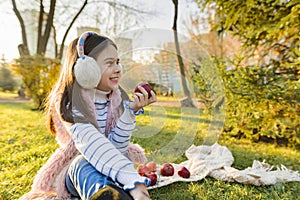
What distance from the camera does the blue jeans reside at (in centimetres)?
105

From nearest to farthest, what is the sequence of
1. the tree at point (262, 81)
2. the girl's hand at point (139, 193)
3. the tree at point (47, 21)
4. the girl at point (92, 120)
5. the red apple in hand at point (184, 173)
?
the girl's hand at point (139, 193) < the girl at point (92, 120) < the red apple in hand at point (184, 173) < the tree at point (262, 81) < the tree at point (47, 21)

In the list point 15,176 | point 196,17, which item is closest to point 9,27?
point 196,17

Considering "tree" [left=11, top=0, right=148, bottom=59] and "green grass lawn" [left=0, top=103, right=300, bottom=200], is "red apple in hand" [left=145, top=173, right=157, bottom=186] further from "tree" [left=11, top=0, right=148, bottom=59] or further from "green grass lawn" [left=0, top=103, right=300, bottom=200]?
"tree" [left=11, top=0, right=148, bottom=59]

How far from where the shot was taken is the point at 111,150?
1091mm

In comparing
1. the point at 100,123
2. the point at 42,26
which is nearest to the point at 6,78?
the point at 42,26

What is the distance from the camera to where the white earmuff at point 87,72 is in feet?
3.84

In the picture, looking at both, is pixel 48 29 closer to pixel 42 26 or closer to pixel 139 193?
pixel 42 26

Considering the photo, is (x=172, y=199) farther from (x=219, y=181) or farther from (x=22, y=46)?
(x=22, y=46)

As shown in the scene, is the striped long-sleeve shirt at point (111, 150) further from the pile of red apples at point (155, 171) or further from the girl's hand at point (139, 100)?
the pile of red apples at point (155, 171)

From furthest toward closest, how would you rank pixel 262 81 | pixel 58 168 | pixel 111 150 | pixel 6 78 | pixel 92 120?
pixel 6 78, pixel 262 81, pixel 58 168, pixel 92 120, pixel 111 150

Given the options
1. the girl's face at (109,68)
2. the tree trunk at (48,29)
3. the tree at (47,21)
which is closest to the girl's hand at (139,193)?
the girl's face at (109,68)

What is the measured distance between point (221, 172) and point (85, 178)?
3.45ft

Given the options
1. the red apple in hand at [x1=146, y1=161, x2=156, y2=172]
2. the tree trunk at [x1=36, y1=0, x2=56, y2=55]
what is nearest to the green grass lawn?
the red apple in hand at [x1=146, y1=161, x2=156, y2=172]

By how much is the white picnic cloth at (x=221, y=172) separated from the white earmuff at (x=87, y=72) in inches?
28.8
